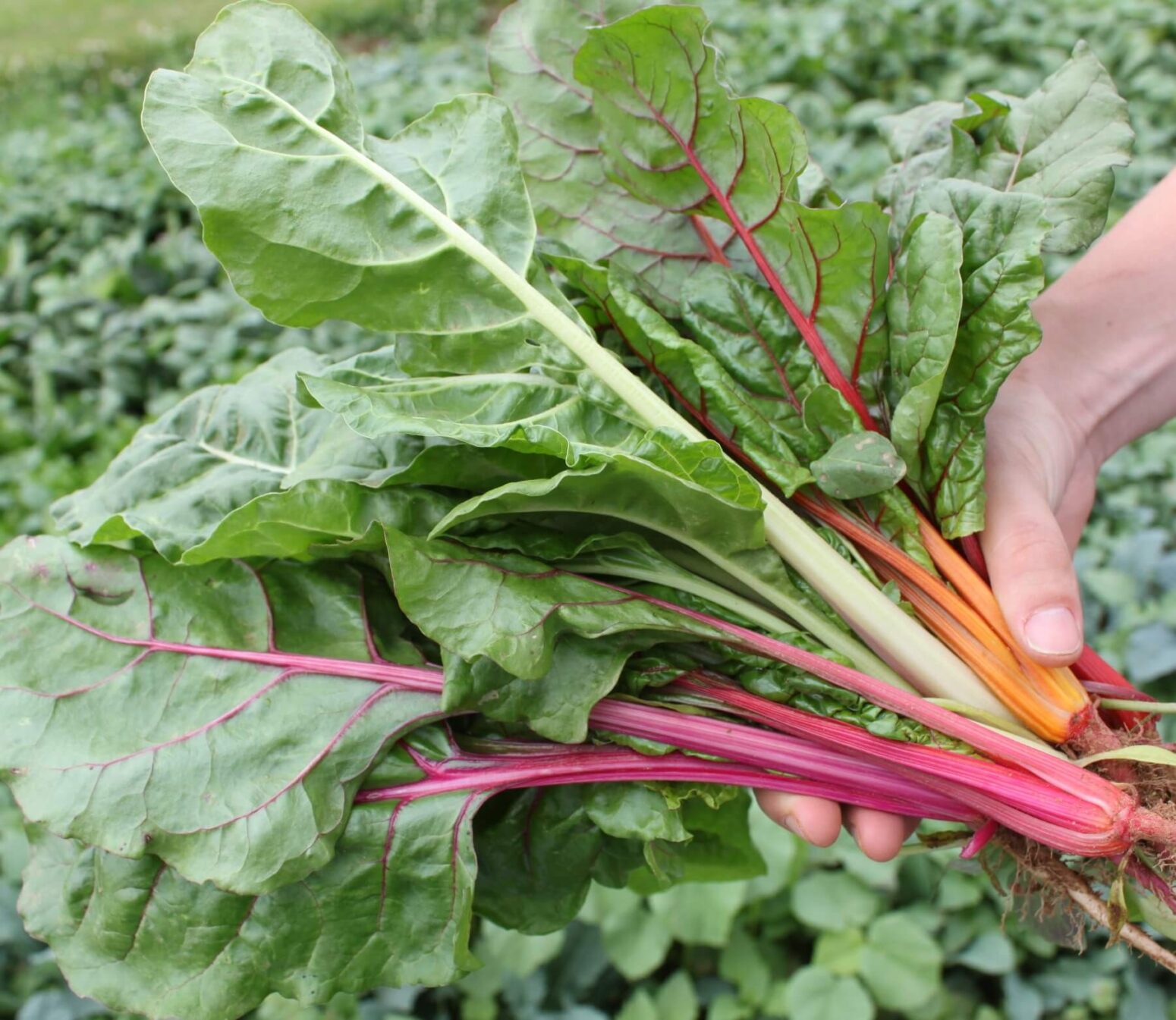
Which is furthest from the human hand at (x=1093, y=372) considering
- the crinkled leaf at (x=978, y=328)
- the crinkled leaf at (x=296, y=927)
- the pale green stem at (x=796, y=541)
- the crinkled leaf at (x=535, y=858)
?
the crinkled leaf at (x=296, y=927)

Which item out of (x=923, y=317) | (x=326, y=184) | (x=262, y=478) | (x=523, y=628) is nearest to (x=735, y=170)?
(x=923, y=317)

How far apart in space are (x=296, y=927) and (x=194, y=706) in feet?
1.38

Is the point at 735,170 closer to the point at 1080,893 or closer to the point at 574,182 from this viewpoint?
the point at 574,182

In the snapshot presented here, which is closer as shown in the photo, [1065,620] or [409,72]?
[1065,620]

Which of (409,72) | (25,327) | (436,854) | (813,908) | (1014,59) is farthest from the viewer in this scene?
(409,72)

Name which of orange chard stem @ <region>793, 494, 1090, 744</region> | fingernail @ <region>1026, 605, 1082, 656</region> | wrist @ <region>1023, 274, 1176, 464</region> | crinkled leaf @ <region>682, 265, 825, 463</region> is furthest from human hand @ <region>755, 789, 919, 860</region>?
wrist @ <region>1023, 274, 1176, 464</region>

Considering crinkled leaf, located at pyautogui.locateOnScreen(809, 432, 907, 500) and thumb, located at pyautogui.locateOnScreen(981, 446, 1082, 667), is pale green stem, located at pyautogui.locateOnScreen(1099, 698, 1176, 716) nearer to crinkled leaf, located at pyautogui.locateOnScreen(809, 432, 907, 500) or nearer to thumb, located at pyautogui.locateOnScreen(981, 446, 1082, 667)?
thumb, located at pyautogui.locateOnScreen(981, 446, 1082, 667)

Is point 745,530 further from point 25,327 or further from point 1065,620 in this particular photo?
point 25,327

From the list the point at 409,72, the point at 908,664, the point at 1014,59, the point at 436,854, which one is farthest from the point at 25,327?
the point at 1014,59

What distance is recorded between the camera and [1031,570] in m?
1.78

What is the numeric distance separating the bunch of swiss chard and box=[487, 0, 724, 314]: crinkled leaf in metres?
0.13

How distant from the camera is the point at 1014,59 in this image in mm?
6535

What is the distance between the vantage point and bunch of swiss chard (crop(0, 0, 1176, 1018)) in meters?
1.68

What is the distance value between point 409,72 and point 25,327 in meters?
4.05
